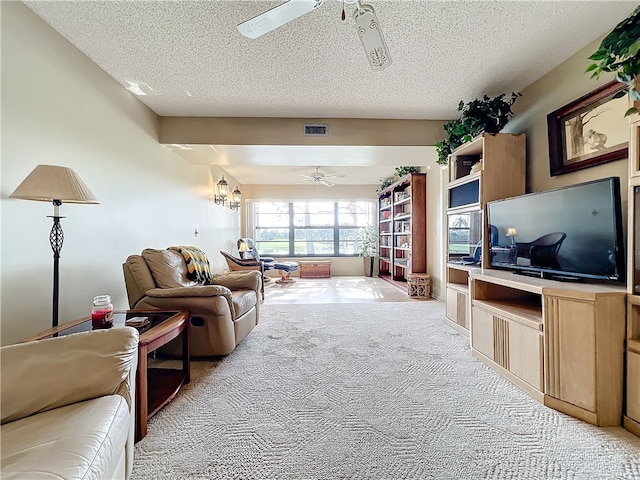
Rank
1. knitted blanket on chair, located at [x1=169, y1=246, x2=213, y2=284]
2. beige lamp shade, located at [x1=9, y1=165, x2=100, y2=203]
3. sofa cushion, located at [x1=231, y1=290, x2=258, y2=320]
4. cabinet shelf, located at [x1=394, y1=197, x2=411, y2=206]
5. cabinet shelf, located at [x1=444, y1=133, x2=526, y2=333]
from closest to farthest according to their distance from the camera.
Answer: beige lamp shade, located at [x1=9, y1=165, x2=100, y2=203], sofa cushion, located at [x1=231, y1=290, x2=258, y2=320], cabinet shelf, located at [x1=444, y1=133, x2=526, y2=333], knitted blanket on chair, located at [x1=169, y1=246, x2=213, y2=284], cabinet shelf, located at [x1=394, y1=197, x2=411, y2=206]

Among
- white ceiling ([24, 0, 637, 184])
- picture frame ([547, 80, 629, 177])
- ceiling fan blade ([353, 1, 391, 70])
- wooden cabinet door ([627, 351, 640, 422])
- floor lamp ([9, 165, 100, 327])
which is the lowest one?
wooden cabinet door ([627, 351, 640, 422])

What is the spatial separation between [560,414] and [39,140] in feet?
11.8

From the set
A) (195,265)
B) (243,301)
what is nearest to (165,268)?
(195,265)

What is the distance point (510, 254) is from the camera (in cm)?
239

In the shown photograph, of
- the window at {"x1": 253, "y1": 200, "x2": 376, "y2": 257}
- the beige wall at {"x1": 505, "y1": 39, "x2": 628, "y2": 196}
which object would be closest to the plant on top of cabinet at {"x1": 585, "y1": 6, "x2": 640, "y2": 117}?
the beige wall at {"x1": 505, "y1": 39, "x2": 628, "y2": 196}

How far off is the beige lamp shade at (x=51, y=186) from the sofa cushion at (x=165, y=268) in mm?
936

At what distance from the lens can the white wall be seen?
Answer: 64.5 inches

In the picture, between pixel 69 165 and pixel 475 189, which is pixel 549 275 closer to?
pixel 475 189

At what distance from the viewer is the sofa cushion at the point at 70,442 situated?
29.0 inches

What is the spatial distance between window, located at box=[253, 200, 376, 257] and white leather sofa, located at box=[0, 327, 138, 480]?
6.72 metres

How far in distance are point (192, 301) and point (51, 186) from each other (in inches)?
44.3

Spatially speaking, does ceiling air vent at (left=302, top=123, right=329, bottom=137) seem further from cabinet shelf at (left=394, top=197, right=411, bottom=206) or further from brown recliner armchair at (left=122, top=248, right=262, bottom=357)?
cabinet shelf at (left=394, top=197, right=411, bottom=206)

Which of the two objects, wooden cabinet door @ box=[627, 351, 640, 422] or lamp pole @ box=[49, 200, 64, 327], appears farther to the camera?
lamp pole @ box=[49, 200, 64, 327]

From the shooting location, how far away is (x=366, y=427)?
1.51m
